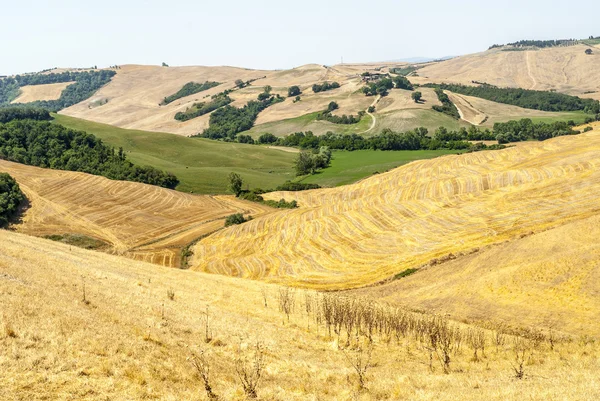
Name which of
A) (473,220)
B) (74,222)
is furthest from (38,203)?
(473,220)

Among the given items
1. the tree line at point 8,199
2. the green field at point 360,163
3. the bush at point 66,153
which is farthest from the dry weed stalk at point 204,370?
the bush at point 66,153

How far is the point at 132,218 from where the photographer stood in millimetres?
100938

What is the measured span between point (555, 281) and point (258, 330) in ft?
92.7

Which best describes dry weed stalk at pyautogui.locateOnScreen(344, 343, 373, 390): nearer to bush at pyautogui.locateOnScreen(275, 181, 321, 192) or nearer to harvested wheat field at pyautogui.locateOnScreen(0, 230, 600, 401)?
harvested wheat field at pyautogui.locateOnScreen(0, 230, 600, 401)

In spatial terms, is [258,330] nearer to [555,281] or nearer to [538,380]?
[538,380]

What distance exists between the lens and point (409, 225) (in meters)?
66.1

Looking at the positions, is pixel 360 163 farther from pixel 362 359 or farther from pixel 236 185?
pixel 362 359

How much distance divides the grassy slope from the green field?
14.8m

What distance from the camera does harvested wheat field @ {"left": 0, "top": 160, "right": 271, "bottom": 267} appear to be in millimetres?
89812

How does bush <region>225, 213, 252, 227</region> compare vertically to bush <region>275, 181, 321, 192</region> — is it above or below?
below

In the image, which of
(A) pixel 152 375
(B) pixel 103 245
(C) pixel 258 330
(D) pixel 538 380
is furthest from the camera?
(B) pixel 103 245

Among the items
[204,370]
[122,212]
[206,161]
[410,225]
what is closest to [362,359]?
[204,370]

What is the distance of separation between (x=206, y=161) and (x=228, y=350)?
534 feet

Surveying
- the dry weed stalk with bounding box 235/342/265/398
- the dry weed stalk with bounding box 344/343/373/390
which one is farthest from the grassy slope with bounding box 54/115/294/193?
the dry weed stalk with bounding box 235/342/265/398
